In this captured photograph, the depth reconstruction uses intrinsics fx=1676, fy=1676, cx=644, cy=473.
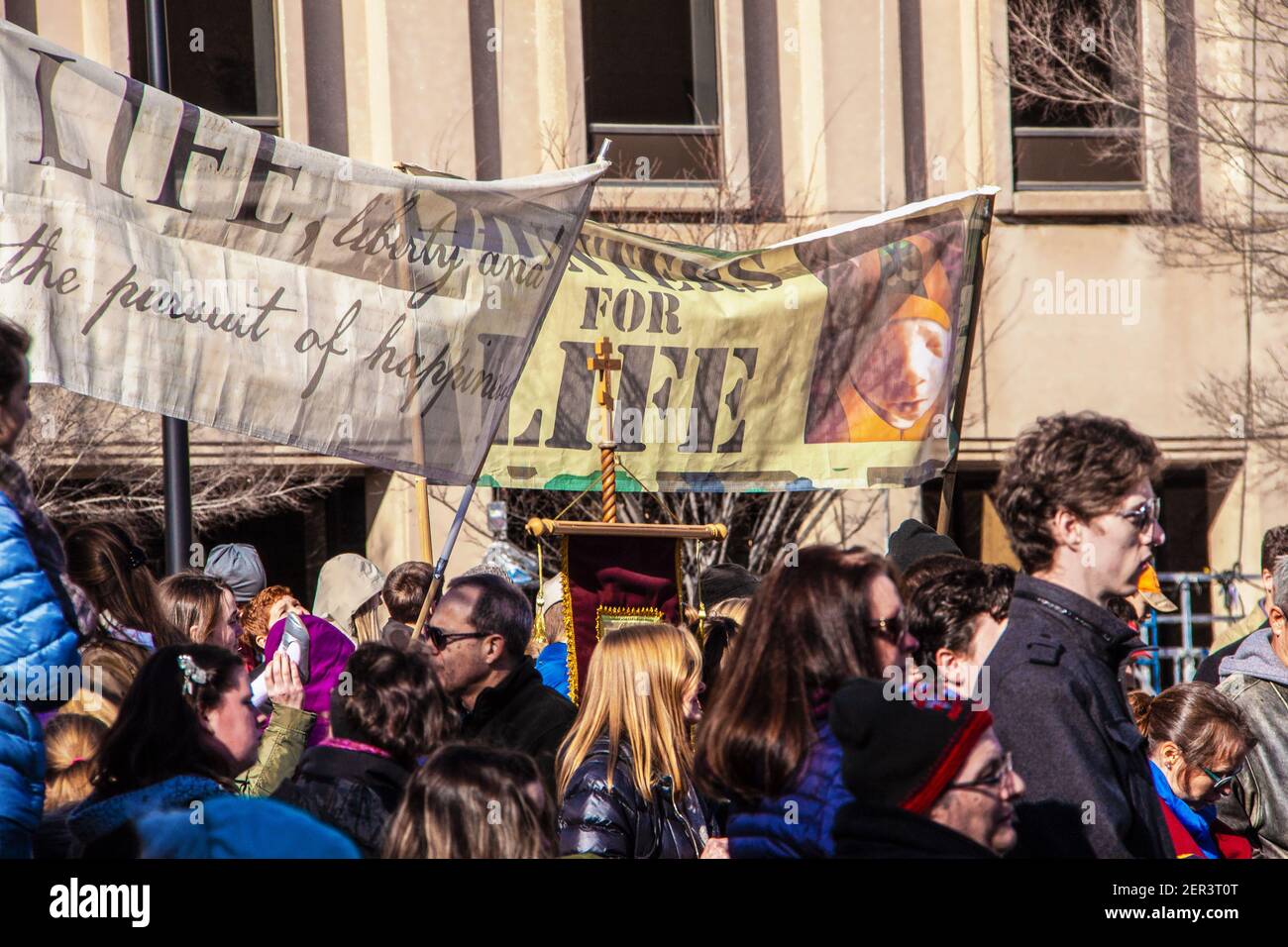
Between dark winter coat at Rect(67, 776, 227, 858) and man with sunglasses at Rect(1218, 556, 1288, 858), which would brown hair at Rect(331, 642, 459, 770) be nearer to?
dark winter coat at Rect(67, 776, 227, 858)

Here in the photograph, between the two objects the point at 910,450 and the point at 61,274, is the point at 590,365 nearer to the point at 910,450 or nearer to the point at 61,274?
the point at 910,450

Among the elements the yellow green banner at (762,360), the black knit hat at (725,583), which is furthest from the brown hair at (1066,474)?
the yellow green banner at (762,360)

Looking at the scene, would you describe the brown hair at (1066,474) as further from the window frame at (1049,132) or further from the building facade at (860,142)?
the window frame at (1049,132)

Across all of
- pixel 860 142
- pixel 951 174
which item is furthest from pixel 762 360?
pixel 951 174

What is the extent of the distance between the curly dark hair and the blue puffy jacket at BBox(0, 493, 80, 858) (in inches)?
81.2

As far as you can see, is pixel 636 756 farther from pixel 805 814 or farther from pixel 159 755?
pixel 159 755

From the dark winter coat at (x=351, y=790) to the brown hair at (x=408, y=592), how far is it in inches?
88.4

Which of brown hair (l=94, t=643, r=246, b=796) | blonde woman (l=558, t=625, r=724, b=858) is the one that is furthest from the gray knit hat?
brown hair (l=94, t=643, r=246, b=796)

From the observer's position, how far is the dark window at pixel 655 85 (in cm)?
1259

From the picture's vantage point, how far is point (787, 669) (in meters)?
3.25

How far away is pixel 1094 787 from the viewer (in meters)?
3.19

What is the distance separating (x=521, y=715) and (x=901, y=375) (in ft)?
9.97
